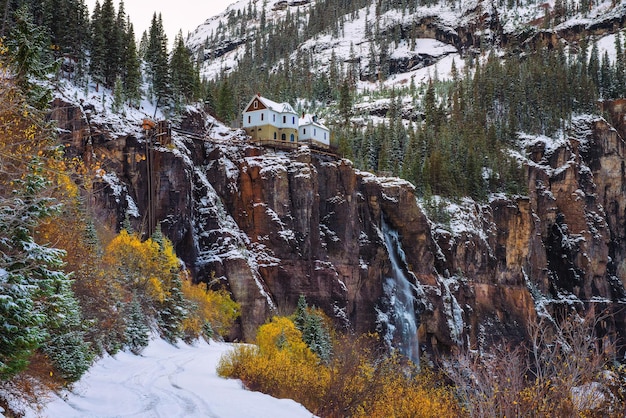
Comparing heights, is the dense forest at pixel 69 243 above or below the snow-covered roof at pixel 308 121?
below

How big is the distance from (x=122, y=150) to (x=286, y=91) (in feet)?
275

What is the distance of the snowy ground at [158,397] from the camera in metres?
17.5

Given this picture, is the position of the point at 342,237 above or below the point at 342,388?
above

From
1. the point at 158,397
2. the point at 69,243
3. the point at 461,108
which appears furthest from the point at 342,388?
the point at 461,108

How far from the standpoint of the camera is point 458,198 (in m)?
91.4

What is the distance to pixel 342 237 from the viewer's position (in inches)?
2835

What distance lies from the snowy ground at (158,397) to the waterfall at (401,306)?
1844 inches

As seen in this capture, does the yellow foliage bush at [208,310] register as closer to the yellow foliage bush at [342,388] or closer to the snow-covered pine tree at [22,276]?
the yellow foliage bush at [342,388]

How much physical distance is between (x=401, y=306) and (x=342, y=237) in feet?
38.1

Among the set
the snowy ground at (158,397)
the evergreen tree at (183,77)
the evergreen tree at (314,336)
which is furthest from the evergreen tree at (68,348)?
the evergreen tree at (183,77)

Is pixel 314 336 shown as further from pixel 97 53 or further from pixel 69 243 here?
pixel 97 53

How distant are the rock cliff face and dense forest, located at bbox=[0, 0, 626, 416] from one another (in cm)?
450

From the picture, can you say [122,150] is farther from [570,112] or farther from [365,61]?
[365,61]

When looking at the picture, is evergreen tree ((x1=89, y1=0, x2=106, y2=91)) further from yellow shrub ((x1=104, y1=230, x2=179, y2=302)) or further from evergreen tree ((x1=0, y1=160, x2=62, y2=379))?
evergreen tree ((x1=0, y1=160, x2=62, y2=379))
